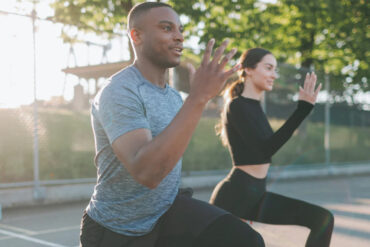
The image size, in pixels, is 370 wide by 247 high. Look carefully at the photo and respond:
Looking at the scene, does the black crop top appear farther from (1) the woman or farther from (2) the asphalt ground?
(2) the asphalt ground

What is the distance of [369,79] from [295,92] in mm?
3979

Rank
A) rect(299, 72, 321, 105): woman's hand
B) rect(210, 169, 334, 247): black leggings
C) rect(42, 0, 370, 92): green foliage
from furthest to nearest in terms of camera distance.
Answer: rect(42, 0, 370, 92): green foliage
rect(210, 169, 334, 247): black leggings
rect(299, 72, 321, 105): woman's hand

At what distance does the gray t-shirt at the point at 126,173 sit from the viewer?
199 centimetres

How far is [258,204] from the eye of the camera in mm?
3607

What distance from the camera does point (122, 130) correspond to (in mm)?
1888

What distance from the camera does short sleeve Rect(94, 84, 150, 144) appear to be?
1.90m

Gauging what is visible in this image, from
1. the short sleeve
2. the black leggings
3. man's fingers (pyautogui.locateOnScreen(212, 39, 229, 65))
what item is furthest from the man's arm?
the black leggings

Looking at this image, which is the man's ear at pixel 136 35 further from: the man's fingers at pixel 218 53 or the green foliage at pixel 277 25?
the green foliage at pixel 277 25

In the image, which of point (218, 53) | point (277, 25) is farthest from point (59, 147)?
point (218, 53)

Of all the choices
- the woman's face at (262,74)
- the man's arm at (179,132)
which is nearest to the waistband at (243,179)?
the woman's face at (262,74)

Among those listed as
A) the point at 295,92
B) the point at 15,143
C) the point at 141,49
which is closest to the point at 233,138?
the point at 141,49

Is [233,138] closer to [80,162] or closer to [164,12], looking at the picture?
[164,12]

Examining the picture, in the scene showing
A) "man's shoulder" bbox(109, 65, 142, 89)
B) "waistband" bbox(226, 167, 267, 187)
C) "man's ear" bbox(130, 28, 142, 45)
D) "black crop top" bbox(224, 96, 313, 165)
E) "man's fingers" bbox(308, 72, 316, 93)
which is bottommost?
"waistband" bbox(226, 167, 267, 187)

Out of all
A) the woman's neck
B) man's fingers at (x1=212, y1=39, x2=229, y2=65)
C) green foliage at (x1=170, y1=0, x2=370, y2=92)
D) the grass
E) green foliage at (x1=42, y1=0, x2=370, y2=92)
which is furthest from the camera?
green foliage at (x1=170, y1=0, x2=370, y2=92)
